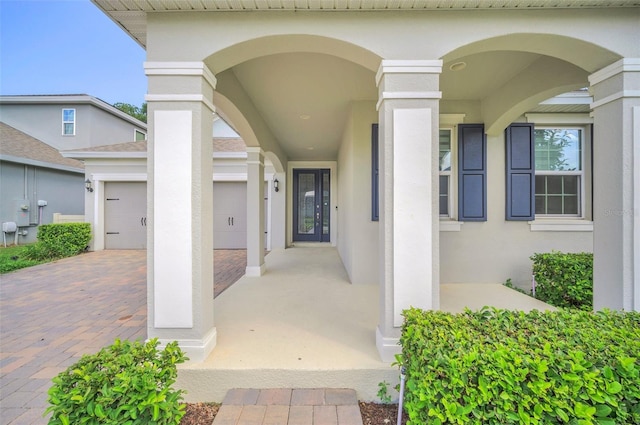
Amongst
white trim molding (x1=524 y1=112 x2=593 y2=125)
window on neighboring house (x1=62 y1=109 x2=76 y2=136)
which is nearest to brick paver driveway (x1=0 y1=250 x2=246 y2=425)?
white trim molding (x1=524 y1=112 x2=593 y2=125)

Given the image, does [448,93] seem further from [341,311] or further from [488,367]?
[488,367]

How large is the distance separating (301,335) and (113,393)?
4.94ft

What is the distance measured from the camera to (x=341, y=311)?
3248 millimetres

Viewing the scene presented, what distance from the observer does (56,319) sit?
3471 mm

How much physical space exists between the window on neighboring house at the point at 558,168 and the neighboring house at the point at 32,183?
1475 centimetres

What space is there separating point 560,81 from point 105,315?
19.9 ft

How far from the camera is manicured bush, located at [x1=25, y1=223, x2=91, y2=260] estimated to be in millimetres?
7541

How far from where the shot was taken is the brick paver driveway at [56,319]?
2184 mm

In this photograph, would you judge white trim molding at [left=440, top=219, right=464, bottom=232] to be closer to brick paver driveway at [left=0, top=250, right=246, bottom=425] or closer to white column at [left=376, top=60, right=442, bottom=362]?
white column at [left=376, top=60, right=442, bottom=362]

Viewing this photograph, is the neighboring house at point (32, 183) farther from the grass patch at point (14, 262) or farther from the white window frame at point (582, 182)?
the white window frame at point (582, 182)

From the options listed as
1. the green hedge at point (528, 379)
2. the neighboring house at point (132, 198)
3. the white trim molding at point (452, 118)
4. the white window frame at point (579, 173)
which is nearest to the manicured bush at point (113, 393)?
the green hedge at point (528, 379)

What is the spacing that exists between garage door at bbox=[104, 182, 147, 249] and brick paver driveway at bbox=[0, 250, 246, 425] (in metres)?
2.68

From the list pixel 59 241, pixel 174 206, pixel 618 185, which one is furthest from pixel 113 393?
pixel 59 241

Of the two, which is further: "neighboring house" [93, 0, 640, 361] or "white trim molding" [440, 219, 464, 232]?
"white trim molding" [440, 219, 464, 232]
